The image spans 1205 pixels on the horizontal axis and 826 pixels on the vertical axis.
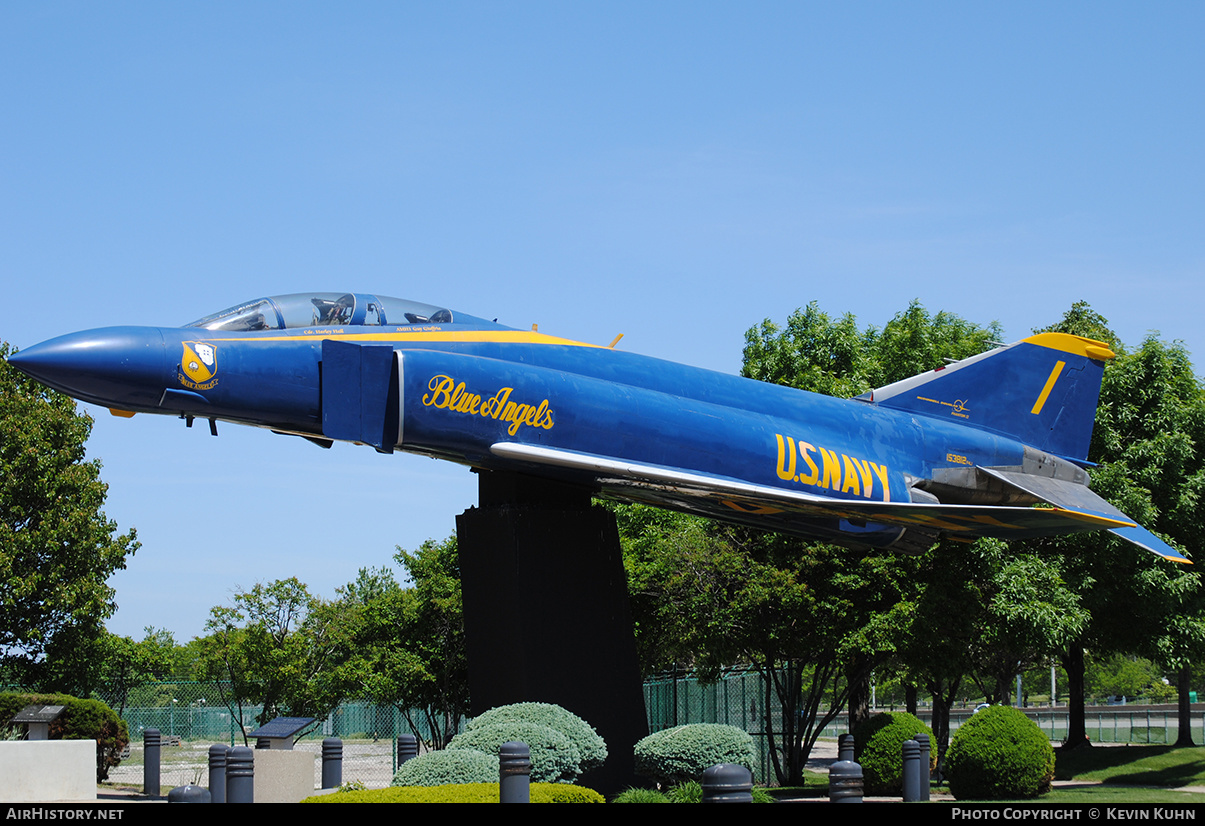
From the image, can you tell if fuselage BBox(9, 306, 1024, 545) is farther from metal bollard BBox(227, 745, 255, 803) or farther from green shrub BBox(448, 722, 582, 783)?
metal bollard BBox(227, 745, 255, 803)

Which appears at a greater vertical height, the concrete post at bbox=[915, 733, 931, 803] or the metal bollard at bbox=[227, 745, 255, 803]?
the metal bollard at bbox=[227, 745, 255, 803]

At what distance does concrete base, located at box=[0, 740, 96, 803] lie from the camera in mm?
16875

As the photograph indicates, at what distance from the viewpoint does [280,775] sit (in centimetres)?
1475

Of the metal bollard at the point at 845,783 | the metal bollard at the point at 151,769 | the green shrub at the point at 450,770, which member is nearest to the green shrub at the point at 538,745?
the green shrub at the point at 450,770

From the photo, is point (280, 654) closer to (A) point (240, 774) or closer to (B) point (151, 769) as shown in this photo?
(B) point (151, 769)

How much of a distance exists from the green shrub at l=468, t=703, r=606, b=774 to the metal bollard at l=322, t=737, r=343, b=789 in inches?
179

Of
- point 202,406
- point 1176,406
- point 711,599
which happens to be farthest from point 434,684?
point 1176,406

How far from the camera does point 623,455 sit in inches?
556

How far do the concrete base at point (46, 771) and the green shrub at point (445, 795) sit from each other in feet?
27.8

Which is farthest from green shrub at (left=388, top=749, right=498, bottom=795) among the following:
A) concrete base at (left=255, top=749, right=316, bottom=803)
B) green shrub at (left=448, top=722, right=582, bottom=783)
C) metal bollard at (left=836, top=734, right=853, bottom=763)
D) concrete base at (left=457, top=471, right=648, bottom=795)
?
metal bollard at (left=836, top=734, right=853, bottom=763)

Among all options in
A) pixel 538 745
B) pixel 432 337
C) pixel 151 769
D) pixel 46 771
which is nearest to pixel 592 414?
pixel 432 337
